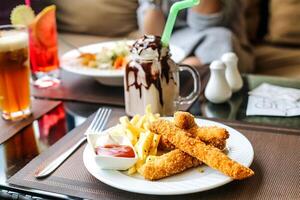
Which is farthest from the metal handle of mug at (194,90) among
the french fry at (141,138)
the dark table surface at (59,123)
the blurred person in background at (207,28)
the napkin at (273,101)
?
the blurred person in background at (207,28)

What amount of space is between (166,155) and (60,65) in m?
0.73

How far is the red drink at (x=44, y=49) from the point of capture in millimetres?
1351

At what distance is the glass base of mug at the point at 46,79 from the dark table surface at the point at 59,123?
0.15m

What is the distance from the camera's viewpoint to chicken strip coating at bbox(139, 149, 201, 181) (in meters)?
0.79

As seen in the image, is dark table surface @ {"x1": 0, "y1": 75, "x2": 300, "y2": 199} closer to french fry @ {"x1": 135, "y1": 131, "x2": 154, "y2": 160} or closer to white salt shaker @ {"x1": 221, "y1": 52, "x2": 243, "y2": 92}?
white salt shaker @ {"x1": 221, "y1": 52, "x2": 243, "y2": 92}

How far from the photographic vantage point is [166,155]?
83 cm

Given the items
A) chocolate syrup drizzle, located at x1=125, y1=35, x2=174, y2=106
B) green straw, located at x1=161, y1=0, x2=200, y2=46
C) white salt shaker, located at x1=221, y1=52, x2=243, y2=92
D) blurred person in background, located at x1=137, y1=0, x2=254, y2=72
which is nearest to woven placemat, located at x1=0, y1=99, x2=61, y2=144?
chocolate syrup drizzle, located at x1=125, y1=35, x2=174, y2=106

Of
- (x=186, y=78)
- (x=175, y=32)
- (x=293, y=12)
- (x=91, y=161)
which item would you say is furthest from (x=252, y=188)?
(x=293, y=12)

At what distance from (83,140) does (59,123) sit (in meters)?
0.17

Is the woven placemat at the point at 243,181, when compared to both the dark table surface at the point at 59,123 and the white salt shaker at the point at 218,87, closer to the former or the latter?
the dark table surface at the point at 59,123

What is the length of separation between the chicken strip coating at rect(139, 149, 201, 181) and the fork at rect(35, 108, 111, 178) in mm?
183

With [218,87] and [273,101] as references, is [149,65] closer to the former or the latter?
[218,87]

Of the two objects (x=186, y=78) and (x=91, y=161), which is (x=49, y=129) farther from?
(x=186, y=78)

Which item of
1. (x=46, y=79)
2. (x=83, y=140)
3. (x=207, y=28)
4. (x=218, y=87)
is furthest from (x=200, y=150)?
(x=207, y=28)
